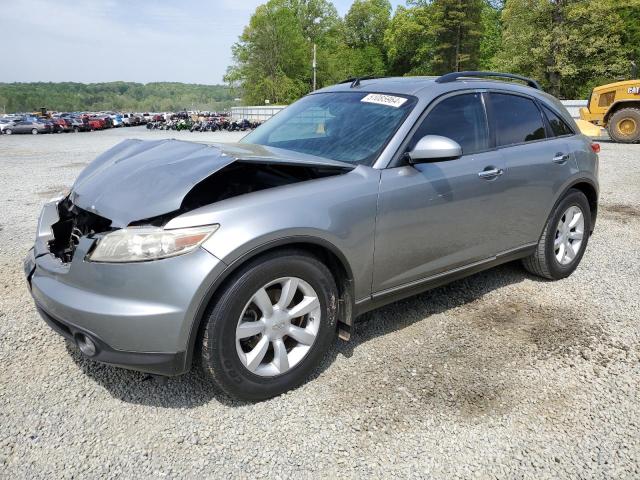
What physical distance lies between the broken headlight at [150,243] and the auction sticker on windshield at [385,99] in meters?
1.62

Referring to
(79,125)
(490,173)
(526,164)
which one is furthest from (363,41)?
(490,173)

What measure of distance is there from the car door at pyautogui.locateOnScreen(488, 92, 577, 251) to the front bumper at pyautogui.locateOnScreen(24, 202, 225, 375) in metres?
2.34

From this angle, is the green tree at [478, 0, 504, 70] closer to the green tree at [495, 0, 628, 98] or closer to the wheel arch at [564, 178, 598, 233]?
the green tree at [495, 0, 628, 98]

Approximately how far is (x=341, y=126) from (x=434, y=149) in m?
0.75

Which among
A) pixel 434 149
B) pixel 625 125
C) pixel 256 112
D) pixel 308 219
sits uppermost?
pixel 256 112

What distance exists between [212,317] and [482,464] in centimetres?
139

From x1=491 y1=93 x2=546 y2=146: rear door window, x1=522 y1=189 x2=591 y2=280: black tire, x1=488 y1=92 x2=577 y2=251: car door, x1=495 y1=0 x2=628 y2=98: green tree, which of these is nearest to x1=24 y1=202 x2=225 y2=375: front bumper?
x1=488 y1=92 x2=577 y2=251: car door

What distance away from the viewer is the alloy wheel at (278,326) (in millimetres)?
2455

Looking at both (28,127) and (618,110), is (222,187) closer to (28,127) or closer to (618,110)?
(618,110)

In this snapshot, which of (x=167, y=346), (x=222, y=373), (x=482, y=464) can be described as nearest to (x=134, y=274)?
(x=167, y=346)

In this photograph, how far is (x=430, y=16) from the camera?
167 feet

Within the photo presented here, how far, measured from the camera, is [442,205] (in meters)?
3.12

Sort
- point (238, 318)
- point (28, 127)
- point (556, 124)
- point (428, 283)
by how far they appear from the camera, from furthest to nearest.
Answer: point (28, 127) → point (556, 124) → point (428, 283) → point (238, 318)

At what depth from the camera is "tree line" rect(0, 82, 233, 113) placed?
116 m
